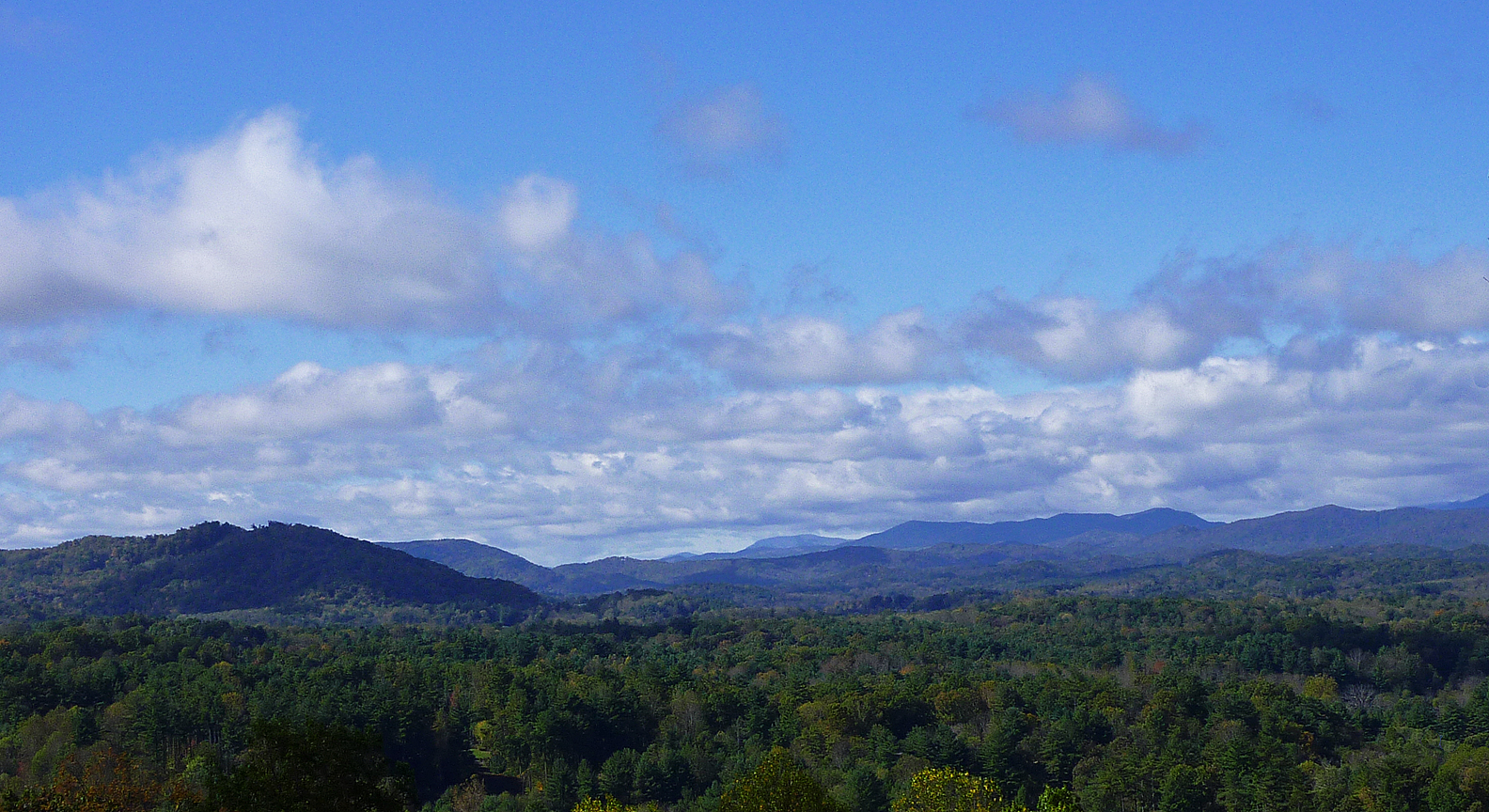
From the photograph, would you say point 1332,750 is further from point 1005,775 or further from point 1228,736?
point 1005,775

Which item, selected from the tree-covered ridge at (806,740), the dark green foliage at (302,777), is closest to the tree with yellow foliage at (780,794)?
the dark green foliage at (302,777)

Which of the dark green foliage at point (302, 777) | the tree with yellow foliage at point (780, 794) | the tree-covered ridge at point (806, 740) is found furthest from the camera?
the tree-covered ridge at point (806, 740)

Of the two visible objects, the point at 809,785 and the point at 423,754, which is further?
the point at 423,754

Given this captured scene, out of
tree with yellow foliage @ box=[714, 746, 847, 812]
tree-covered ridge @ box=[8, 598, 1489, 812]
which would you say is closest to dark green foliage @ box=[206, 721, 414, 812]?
tree with yellow foliage @ box=[714, 746, 847, 812]

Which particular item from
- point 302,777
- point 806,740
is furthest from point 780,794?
point 806,740

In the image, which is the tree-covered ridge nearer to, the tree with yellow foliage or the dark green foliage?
the tree with yellow foliage

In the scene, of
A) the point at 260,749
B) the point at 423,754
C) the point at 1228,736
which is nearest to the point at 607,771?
the point at 423,754

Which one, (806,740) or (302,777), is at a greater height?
(302,777)

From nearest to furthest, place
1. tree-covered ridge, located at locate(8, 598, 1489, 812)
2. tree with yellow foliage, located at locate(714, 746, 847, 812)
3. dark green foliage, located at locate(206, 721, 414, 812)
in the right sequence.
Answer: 1. dark green foliage, located at locate(206, 721, 414, 812)
2. tree with yellow foliage, located at locate(714, 746, 847, 812)
3. tree-covered ridge, located at locate(8, 598, 1489, 812)

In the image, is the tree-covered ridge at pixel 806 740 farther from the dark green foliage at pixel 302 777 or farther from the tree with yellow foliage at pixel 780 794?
the dark green foliage at pixel 302 777

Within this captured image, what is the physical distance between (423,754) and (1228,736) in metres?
115

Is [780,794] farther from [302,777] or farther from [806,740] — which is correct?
[806,740]

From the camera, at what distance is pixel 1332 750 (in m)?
179

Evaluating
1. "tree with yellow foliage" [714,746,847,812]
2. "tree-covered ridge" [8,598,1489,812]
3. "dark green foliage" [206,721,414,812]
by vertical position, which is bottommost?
"tree-covered ridge" [8,598,1489,812]
